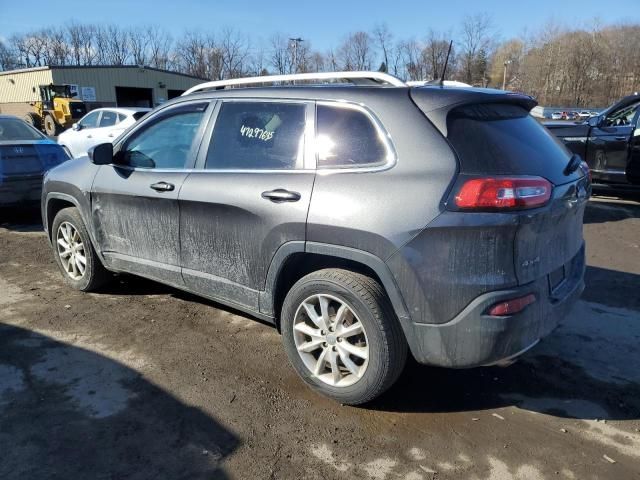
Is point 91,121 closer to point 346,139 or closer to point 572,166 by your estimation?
point 346,139

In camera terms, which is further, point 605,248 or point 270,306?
point 605,248

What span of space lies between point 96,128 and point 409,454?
13332 millimetres

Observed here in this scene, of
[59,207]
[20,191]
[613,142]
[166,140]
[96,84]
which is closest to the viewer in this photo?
[166,140]

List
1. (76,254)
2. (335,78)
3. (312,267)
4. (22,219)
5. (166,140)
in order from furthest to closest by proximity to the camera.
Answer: (22,219) < (76,254) < (166,140) < (335,78) < (312,267)

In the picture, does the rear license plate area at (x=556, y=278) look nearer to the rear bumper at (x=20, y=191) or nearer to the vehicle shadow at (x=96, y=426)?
the vehicle shadow at (x=96, y=426)

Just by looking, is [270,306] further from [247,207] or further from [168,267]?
[168,267]

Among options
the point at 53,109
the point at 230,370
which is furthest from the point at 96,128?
the point at 53,109

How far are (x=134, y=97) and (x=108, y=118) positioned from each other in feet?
118

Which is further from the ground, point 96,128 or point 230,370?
point 96,128

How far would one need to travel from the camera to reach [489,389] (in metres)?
3.24

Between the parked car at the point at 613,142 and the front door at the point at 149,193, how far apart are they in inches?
293

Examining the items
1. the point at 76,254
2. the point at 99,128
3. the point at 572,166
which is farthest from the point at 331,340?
the point at 99,128

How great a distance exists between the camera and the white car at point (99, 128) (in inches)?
513

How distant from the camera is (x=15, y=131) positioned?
7980mm
